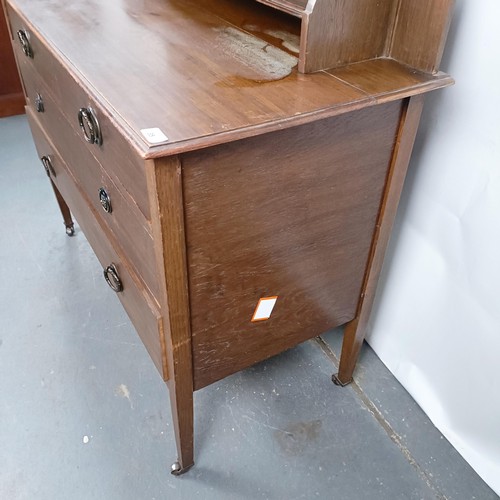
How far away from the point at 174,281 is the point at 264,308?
24 cm

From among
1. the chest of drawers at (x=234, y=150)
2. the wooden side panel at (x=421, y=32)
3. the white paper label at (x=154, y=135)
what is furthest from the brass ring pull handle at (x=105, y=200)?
the wooden side panel at (x=421, y=32)

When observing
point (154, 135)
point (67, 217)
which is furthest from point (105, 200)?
point (67, 217)

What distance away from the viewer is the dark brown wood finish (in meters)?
2.41

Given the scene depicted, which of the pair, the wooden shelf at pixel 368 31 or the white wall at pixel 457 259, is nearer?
the wooden shelf at pixel 368 31

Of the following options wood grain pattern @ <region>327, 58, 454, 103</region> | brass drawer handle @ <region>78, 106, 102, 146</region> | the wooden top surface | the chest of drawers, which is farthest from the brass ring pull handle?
wood grain pattern @ <region>327, 58, 454, 103</region>

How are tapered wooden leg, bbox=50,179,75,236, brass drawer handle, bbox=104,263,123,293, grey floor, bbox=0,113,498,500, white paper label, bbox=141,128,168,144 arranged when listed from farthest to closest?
tapered wooden leg, bbox=50,179,75,236 < grey floor, bbox=0,113,498,500 < brass drawer handle, bbox=104,263,123,293 < white paper label, bbox=141,128,168,144

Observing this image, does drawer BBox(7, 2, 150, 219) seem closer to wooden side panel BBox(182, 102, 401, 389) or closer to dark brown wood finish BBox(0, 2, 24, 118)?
wooden side panel BBox(182, 102, 401, 389)

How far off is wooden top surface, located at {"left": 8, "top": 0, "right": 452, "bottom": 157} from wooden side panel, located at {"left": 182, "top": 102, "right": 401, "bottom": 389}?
5 cm

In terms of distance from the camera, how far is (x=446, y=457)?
124cm

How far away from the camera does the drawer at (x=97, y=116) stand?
2.54 feet

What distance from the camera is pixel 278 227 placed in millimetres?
870

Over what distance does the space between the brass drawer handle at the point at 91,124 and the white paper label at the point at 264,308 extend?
406 mm

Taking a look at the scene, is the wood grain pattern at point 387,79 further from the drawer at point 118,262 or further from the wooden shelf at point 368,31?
the drawer at point 118,262

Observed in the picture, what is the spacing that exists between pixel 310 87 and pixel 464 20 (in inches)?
13.2
